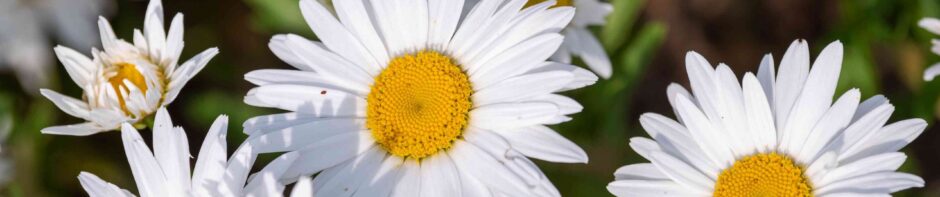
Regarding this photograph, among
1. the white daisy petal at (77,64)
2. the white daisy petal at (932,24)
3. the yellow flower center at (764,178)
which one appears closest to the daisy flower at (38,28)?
the white daisy petal at (77,64)

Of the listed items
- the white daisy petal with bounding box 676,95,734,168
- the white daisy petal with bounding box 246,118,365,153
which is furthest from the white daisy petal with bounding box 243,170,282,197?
the white daisy petal with bounding box 676,95,734,168

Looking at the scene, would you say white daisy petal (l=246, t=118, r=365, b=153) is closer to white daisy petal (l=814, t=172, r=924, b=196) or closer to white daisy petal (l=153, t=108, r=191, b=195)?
white daisy petal (l=153, t=108, r=191, b=195)

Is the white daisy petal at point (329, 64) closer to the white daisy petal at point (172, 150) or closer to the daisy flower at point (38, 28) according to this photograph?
the white daisy petal at point (172, 150)

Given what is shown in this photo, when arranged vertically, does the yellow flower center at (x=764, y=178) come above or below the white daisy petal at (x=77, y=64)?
below

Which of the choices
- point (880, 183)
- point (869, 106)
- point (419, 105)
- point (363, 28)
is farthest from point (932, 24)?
point (363, 28)

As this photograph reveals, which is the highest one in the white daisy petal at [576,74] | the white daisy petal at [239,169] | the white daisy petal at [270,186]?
the white daisy petal at [576,74]

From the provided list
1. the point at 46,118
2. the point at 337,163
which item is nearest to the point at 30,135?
the point at 46,118
